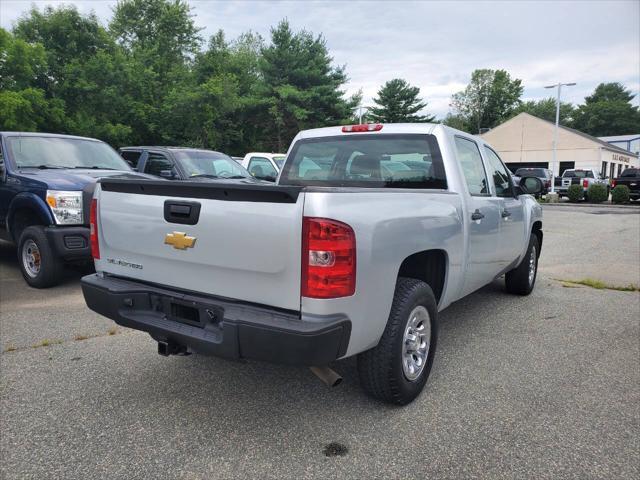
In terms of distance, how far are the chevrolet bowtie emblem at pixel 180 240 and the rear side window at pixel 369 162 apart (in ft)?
5.63

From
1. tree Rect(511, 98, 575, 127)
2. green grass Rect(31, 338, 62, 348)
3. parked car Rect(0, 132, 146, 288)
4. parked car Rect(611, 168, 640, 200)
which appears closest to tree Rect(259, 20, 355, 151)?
parked car Rect(611, 168, 640, 200)

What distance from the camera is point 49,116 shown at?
21625mm

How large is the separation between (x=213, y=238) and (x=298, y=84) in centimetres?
3421

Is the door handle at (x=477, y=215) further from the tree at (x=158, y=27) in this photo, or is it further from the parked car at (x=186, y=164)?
the tree at (x=158, y=27)

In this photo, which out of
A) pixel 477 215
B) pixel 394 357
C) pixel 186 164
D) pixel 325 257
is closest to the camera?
pixel 325 257

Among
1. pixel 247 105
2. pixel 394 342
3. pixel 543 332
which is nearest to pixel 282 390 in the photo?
pixel 394 342

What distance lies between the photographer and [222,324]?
8.27 ft

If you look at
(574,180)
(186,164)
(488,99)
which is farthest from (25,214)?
(488,99)

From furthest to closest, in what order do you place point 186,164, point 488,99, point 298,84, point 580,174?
point 488,99 → point 298,84 → point 580,174 → point 186,164

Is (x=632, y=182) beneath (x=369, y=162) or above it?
beneath

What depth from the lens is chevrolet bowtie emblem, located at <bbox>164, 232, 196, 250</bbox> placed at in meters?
2.77

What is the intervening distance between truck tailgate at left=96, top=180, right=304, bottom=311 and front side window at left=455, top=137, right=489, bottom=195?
2.16m

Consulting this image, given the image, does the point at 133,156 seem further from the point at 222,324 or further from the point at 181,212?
the point at 222,324

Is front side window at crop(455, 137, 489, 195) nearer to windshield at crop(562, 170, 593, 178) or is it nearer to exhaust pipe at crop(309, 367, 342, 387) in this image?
exhaust pipe at crop(309, 367, 342, 387)
